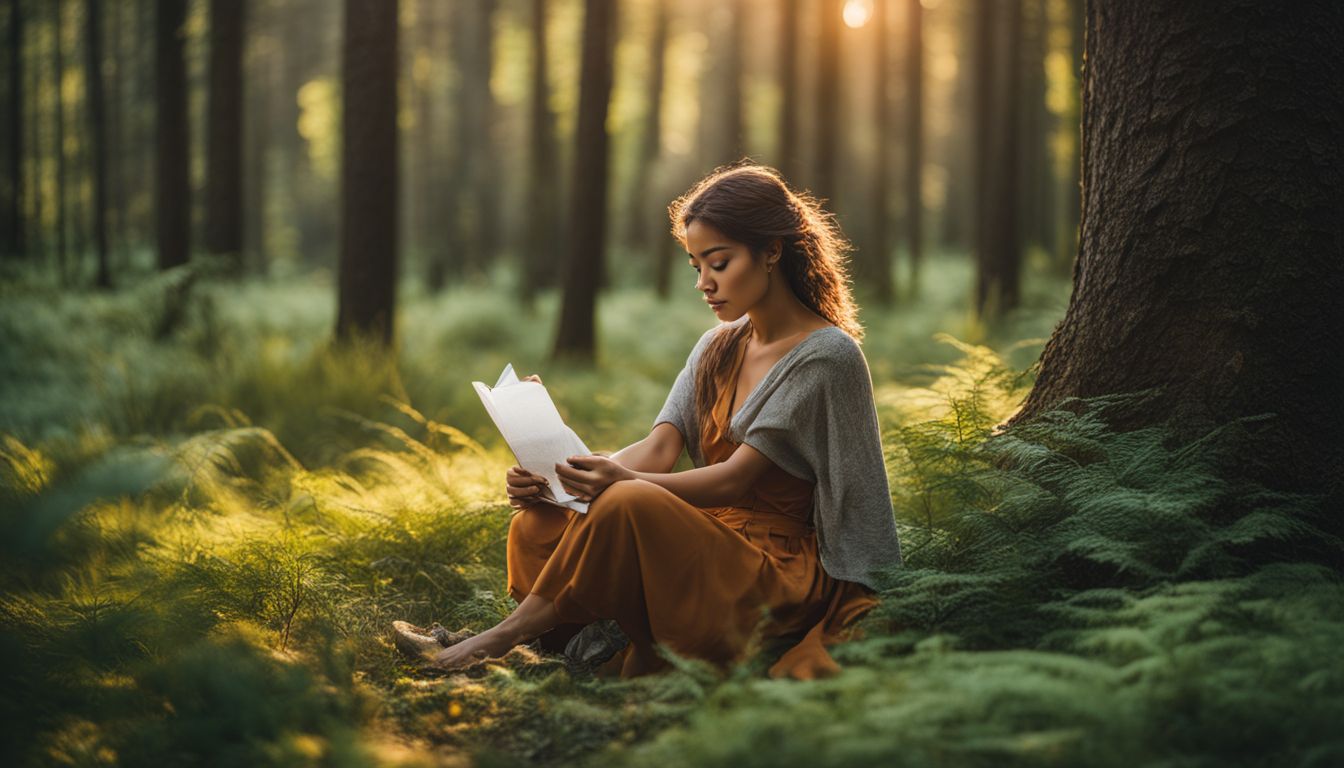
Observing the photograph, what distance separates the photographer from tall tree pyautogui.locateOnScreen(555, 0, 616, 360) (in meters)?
11.6

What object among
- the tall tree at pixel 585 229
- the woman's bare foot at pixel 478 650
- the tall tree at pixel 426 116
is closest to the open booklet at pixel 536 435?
the woman's bare foot at pixel 478 650

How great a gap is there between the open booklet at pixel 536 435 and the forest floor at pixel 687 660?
0.65m

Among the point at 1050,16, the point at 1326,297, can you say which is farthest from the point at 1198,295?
the point at 1050,16

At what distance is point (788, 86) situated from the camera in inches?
680

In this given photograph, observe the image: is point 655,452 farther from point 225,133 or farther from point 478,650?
point 225,133

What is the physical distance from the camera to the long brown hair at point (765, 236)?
3719 mm

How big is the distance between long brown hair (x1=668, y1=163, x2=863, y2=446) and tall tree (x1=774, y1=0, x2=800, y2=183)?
40.9ft

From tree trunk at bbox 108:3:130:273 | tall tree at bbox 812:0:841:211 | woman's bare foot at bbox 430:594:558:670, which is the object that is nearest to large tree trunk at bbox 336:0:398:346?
woman's bare foot at bbox 430:594:558:670

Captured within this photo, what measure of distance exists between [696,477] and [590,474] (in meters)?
0.38

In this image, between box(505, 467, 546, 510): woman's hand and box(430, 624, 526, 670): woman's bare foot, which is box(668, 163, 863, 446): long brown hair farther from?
box(430, 624, 526, 670): woman's bare foot

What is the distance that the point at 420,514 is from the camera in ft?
16.7

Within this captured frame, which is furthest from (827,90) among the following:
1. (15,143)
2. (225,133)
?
(15,143)

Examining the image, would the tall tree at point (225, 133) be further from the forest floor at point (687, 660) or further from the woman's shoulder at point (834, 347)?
the woman's shoulder at point (834, 347)

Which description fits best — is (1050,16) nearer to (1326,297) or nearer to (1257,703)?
(1326,297)
